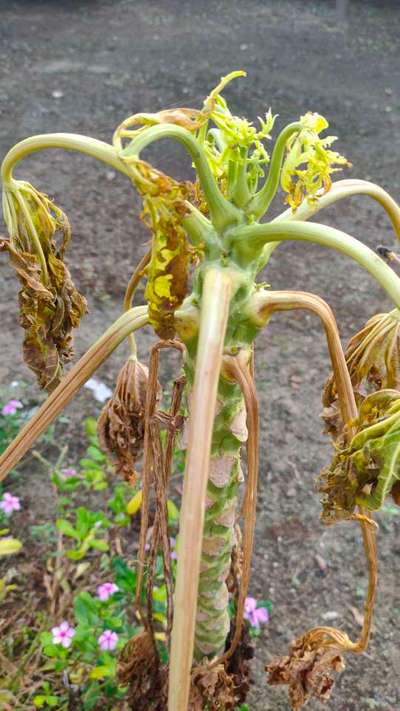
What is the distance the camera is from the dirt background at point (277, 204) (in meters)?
1.76

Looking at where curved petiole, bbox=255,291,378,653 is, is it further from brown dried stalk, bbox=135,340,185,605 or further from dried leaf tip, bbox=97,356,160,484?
dried leaf tip, bbox=97,356,160,484

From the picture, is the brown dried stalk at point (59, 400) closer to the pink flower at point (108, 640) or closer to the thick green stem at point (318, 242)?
the thick green stem at point (318, 242)

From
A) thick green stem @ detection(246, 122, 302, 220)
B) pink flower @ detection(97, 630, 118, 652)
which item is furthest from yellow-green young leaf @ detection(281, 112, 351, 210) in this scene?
pink flower @ detection(97, 630, 118, 652)

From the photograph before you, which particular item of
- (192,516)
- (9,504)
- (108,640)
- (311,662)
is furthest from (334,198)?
(9,504)

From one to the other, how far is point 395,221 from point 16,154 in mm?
454

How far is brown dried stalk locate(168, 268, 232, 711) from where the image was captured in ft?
1.84

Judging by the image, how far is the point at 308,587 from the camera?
1.76 meters

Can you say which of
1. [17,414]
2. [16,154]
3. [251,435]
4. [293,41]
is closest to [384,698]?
[251,435]

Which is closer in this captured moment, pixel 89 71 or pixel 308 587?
pixel 308 587

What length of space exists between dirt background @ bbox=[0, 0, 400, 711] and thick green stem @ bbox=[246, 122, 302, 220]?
1197 millimetres

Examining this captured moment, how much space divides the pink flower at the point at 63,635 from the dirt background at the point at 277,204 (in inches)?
17.2

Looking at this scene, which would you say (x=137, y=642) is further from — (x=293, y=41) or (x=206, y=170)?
(x=293, y=41)

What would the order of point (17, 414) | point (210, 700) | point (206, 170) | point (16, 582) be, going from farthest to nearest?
point (17, 414) < point (16, 582) < point (210, 700) < point (206, 170)

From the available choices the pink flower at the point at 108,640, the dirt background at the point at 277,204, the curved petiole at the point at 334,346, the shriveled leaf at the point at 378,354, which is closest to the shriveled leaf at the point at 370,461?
the curved petiole at the point at 334,346
